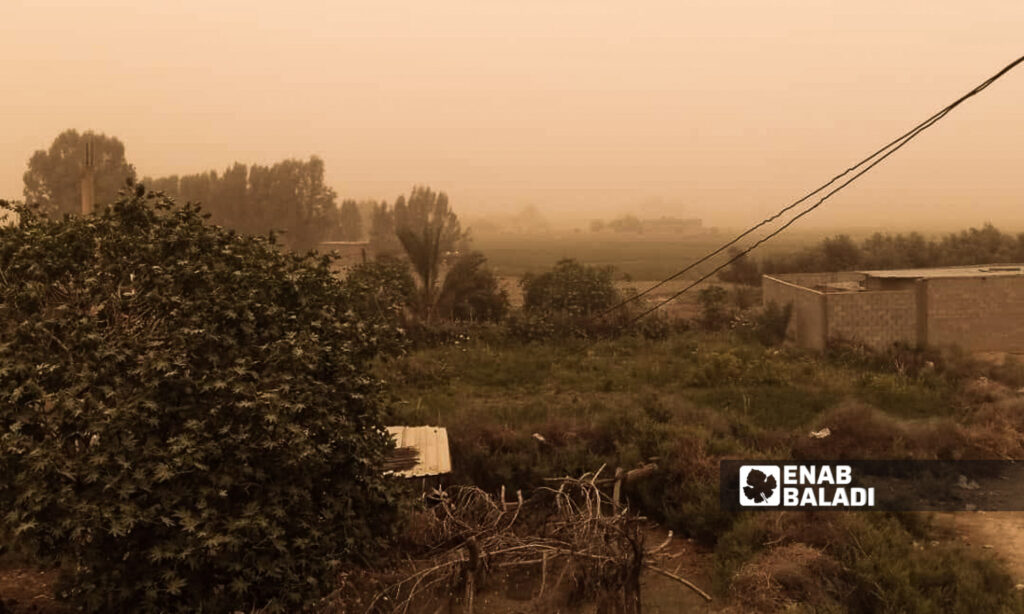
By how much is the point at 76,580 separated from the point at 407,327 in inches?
559

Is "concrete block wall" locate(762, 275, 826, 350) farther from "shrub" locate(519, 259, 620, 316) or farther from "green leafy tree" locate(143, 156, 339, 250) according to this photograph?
"green leafy tree" locate(143, 156, 339, 250)

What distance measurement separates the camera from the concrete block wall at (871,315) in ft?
52.5

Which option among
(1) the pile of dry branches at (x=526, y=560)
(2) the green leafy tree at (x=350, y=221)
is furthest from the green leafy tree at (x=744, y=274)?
(2) the green leafy tree at (x=350, y=221)

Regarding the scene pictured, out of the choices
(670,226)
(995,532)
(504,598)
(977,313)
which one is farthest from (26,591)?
(670,226)

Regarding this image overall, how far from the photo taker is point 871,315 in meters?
16.1

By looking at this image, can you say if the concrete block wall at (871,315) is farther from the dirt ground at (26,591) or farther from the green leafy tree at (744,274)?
the green leafy tree at (744,274)

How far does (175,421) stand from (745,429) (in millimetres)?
7255

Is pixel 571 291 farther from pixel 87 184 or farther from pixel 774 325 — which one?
pixel 87 184

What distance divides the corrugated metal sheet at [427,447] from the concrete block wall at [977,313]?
11.7m

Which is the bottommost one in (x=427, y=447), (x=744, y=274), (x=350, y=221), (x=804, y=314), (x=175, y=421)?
(x=427, y=447)

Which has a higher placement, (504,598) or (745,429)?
(745,429)

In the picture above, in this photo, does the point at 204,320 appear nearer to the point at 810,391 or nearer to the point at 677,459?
the point at 677,459

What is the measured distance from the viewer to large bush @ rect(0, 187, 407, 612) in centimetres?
452

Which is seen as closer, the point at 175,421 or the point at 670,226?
the point at 175,421
